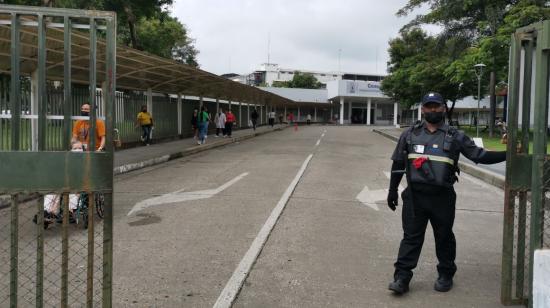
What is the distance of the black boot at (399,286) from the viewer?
4559mm

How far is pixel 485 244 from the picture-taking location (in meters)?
6.55

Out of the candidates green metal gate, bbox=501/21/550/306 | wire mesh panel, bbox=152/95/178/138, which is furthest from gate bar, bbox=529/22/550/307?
wire mesh panel, bbox=152/95/178/138

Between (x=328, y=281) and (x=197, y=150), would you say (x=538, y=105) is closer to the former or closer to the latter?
(x=328, y=281)

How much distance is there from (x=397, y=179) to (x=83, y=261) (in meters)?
3.36

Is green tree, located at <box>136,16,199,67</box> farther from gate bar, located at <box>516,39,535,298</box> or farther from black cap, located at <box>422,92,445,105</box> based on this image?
gate bar, located at <box>516,39,535,298</box>

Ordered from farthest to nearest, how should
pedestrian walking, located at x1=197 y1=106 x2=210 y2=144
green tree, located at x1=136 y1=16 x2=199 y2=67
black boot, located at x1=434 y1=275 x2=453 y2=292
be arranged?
green tree, located at x1=136 y1=16 x2=199 y2=67
pedestrian walking, located at x1=197 y1=106 x2=210 y2=144
black boot, located at x1=434 y1=275 x2=453 y2=292

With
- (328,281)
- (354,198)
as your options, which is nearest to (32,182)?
(328,281)

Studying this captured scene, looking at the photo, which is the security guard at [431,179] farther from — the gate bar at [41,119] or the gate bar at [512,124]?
the gate bar at [41,119]

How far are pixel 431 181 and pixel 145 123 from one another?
1681cm

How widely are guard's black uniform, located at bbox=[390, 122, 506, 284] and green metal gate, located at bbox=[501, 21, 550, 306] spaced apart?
0.27 metres

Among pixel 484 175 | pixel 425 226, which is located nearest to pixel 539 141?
pixel 425 226

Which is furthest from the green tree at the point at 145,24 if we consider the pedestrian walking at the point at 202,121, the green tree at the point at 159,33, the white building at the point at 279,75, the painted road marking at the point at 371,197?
the white building at the point at 279,75

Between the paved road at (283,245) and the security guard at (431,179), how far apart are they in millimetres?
302

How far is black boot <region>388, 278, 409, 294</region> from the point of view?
4.56m
